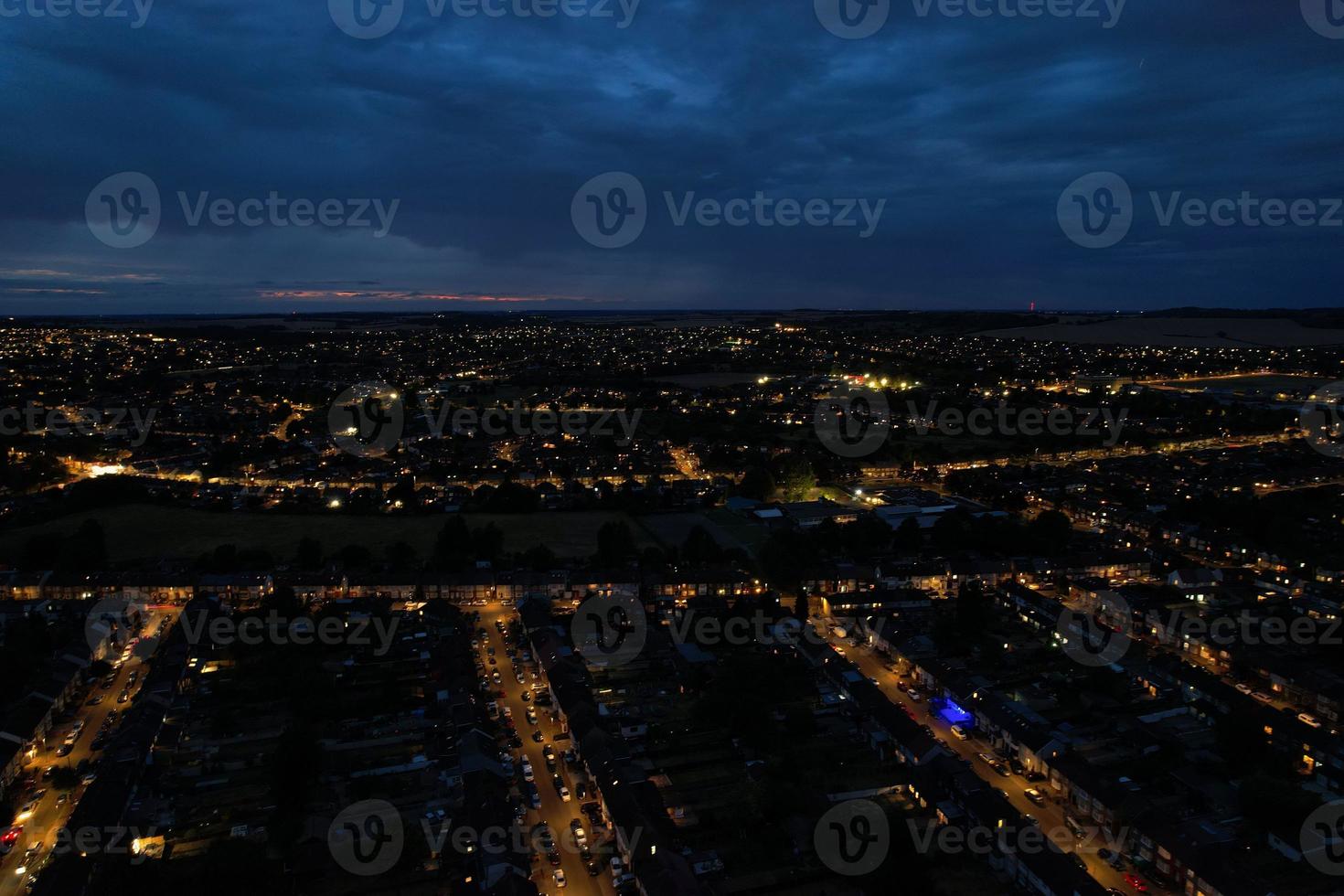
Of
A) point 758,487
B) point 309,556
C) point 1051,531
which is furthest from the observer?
point 758,487

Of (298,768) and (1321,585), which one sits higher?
(1321,585)

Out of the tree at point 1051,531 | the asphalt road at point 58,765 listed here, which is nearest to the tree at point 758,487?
the tree at point 1051,531

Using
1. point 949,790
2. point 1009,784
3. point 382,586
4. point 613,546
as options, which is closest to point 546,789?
point 949,790

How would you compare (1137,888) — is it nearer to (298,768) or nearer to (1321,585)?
(298,768)

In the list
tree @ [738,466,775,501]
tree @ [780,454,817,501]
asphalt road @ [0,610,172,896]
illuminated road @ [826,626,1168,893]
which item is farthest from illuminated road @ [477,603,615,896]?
tree @ [780,454,817,501]

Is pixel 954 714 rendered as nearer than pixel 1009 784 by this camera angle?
No

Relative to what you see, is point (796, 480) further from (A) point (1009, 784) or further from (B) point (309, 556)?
(A) point (1009, 784)

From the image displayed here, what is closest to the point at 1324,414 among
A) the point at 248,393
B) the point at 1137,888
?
the point at 1137,888
